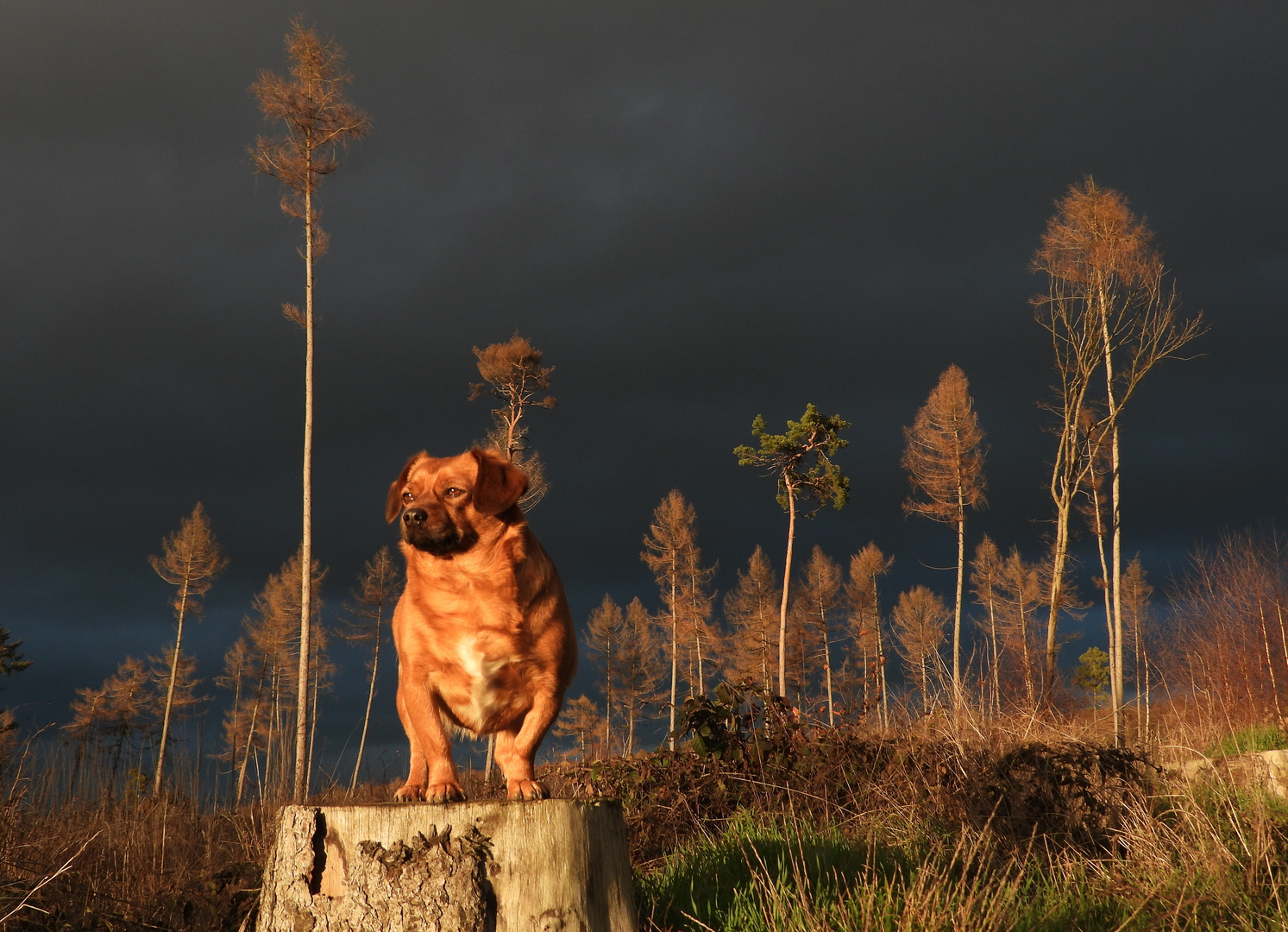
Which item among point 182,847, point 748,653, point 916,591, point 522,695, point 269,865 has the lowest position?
point 182,847

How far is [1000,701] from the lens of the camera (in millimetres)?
8820

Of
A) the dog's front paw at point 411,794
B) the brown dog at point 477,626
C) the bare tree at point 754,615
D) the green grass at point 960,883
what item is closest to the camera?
the brown dog at point 477,626

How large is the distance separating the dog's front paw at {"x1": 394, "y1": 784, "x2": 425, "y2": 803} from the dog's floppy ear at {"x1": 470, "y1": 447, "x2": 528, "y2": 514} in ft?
3.65

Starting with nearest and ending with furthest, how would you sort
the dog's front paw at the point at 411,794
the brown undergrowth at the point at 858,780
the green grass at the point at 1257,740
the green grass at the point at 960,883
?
the dog's front paw at the point at 411,794
the green grass at the point at 960,883
the brown undergrowth at the point at 858,780
the green grass at the point at 1257,740

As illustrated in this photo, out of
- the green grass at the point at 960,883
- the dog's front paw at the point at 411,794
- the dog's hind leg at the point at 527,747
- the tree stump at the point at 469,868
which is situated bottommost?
the green grass at the point at 960,883

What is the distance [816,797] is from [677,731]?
132 cm

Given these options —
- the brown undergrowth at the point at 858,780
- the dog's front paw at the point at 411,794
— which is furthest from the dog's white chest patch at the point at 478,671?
the brown undergrowth at the point at 858,780

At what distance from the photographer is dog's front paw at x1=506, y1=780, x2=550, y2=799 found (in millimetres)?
3203

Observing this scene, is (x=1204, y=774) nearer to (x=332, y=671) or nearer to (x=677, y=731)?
(x=677, y=731)

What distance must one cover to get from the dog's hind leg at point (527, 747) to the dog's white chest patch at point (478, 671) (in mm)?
152

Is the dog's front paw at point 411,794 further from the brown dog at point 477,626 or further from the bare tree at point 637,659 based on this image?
the bare tree at point 637,659

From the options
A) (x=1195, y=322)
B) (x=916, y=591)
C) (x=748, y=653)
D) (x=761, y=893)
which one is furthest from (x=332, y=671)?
(x=761, y=893)

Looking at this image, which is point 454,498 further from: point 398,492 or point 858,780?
point 858,780

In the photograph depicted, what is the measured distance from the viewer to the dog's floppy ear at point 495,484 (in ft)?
10.6
